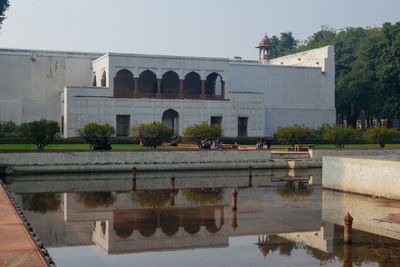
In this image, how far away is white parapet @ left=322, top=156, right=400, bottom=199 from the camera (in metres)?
18.2

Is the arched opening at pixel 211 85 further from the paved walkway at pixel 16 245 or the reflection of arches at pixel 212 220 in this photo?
the paved walkway at pixel 16 245

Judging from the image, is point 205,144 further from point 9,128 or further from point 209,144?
point 9,128

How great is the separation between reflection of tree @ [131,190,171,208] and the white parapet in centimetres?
672

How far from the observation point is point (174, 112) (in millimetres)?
46969

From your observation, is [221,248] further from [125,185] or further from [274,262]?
[125,185]

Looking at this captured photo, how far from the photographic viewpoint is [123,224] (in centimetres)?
1359

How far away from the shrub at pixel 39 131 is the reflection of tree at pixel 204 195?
12100 millimetres

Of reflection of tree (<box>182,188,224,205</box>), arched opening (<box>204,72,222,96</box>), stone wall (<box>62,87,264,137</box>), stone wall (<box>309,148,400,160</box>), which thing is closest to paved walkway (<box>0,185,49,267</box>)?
reflection of tree (<box>182,188,224,205</box>)

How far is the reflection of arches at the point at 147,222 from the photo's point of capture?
12.7 metres

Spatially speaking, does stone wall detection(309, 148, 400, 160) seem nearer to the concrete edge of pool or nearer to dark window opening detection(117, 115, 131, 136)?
dark window opening detection(117, 115, 131, 136)

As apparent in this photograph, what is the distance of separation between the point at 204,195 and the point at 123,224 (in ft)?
19.6

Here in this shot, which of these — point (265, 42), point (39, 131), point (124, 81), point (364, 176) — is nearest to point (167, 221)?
point (364, 176)

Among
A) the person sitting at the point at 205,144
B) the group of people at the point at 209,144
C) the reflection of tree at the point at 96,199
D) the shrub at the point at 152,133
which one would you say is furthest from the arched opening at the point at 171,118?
the reflection of tree at the point at 96,199

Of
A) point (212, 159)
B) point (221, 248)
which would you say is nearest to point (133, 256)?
point (221, 248)
